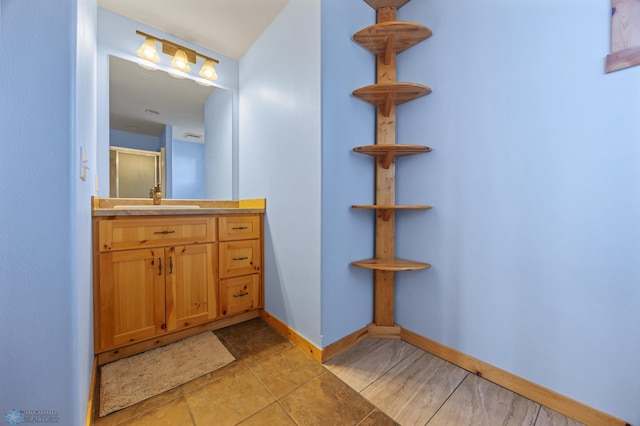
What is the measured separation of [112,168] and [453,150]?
247 centimetres

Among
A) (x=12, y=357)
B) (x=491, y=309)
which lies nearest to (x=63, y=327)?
(x=12, y=357)

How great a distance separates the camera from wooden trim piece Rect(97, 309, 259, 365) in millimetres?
1506

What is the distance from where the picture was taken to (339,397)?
1244 millimetres

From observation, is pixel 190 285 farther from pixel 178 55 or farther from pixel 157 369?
pixel 178 55

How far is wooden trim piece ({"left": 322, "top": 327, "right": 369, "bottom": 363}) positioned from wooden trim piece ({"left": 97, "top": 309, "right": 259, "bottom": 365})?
0.83m

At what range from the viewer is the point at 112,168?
6.19ft

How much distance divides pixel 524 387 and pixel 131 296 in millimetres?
2291

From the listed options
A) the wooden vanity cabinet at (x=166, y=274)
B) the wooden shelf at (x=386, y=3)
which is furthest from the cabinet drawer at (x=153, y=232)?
the wooden shelf at (x=386, y=3)

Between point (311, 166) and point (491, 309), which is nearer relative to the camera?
point (491, 309)

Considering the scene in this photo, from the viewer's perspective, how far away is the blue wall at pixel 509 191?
1053mm

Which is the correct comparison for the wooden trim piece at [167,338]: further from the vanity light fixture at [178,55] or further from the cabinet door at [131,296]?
the vanity light fixture at [178,55]

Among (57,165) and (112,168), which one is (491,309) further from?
(112,168)

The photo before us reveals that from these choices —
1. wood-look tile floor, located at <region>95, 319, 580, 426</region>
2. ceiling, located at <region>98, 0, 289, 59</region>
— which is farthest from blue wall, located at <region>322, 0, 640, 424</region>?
ceiling, located at <region>98, 0, 289, 59</region>

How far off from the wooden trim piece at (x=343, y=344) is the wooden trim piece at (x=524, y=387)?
0.37 meters
